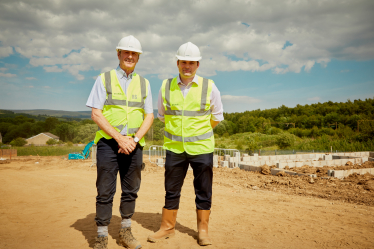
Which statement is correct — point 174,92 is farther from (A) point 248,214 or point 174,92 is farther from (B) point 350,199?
(B) point 350,199

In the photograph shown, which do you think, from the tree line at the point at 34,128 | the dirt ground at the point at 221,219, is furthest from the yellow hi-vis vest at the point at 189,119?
the tree line at the point at 34,128

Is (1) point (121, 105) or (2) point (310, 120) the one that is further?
(2) point (310, 120)

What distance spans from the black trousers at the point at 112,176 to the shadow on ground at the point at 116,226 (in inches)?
20.9

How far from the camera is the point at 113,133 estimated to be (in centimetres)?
277

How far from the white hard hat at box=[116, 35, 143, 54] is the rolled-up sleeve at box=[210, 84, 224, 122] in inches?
40.1

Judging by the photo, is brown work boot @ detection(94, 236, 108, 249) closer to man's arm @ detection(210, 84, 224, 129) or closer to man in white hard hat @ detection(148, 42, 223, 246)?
man in white hard hat @ detection(148, 42, 223, 246)

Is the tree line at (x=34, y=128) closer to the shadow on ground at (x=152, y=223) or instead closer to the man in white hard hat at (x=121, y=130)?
the shadow on ground at (x=152, y=223)

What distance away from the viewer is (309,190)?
753 cm

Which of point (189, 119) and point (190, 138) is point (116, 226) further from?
point (189, 119)

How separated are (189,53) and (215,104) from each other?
71cm

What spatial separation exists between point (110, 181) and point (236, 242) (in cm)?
176

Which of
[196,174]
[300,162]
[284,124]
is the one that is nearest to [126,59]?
[196,174]

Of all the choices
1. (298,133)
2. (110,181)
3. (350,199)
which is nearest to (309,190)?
(350,199)

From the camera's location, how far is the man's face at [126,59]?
2.96 metres
